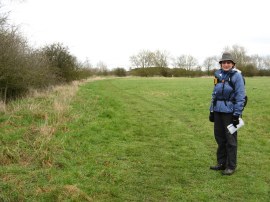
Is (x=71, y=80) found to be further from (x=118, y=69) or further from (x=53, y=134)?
(x=118, y=69)

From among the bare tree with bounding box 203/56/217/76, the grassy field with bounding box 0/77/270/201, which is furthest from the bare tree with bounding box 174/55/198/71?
the grassy field with bounding box 0/77/270/201

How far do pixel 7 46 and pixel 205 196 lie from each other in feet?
37.7

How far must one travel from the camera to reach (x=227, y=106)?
6.32 metres

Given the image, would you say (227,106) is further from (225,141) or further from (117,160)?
(117,160)

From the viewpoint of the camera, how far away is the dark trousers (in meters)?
6.43

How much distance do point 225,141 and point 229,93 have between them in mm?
1154

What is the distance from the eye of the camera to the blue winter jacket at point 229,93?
6.10 metres

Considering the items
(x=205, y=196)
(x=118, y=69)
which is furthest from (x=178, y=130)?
(x=118, y=69)

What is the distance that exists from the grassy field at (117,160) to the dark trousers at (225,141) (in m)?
0.36

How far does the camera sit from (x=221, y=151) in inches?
267

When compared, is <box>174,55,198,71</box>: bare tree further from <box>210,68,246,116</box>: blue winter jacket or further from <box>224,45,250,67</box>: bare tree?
<box>210,68,246,116</box>: blue winter jacket

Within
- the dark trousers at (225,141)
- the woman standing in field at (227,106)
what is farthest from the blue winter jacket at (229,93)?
the dark trousers at (225,141)

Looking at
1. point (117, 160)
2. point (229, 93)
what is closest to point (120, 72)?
point (117, 160)

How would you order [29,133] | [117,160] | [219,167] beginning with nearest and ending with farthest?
[219,167] < [117,160] < [29,133]
